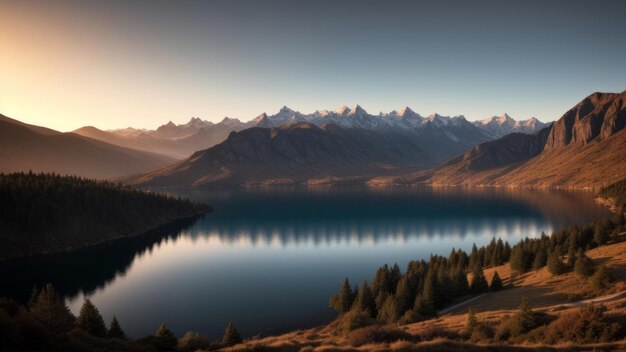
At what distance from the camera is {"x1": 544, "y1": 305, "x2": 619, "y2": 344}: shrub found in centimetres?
2950

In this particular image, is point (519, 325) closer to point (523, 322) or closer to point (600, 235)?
point (523, 322)

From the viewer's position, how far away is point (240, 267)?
116688 mm

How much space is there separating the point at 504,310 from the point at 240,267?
80891 millimetres

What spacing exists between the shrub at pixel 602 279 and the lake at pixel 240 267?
43.0 meters

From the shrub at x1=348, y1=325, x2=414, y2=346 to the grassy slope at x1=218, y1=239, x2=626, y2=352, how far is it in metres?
0.92

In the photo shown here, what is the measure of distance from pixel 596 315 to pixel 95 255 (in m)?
138

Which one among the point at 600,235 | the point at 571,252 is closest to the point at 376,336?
the point at 571,252

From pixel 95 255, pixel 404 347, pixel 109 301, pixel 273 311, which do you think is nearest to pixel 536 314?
pixel 404 347

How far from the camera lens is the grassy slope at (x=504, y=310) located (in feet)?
90.5

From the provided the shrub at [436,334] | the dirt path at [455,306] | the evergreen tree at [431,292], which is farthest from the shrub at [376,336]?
the dirt path at [455,306]

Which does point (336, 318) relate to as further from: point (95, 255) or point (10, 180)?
point (10, 180)

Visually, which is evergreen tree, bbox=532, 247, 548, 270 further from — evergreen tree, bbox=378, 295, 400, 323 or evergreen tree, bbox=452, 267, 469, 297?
evergreen tree, bbox=378, 295, 400, 323

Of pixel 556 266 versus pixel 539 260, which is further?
pixel 539 260

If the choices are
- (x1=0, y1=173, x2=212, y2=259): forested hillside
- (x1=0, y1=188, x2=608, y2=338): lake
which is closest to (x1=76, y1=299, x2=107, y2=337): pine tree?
(x1=0, y1=188, x2=608, y2=338): lake
